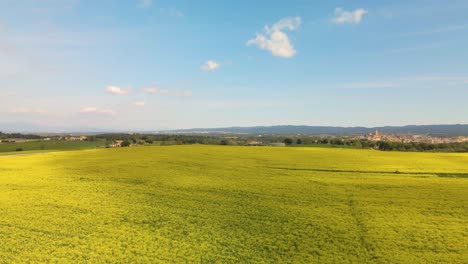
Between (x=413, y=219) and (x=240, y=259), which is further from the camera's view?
(x=413, y=219)

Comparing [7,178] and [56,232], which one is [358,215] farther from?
[7,178]

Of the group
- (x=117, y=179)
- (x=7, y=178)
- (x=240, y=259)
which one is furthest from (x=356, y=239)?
(x=7, y=178)

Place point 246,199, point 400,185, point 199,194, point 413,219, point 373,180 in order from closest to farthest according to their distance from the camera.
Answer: point 413,219, point 246,199, point 199,194, point 400,185, point 373,180

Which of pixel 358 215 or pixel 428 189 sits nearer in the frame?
pixel 358 215

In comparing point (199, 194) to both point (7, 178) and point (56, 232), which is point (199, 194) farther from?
point (7, 178)

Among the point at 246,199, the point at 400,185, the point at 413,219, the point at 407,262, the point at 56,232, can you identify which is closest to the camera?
the point at 407,262

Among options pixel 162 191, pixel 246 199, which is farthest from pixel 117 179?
pixel 246 199

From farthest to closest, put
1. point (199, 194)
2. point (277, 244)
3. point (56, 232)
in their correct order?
1. point (199, 194)
2. point (56, 232)
3. point (277, 244)
